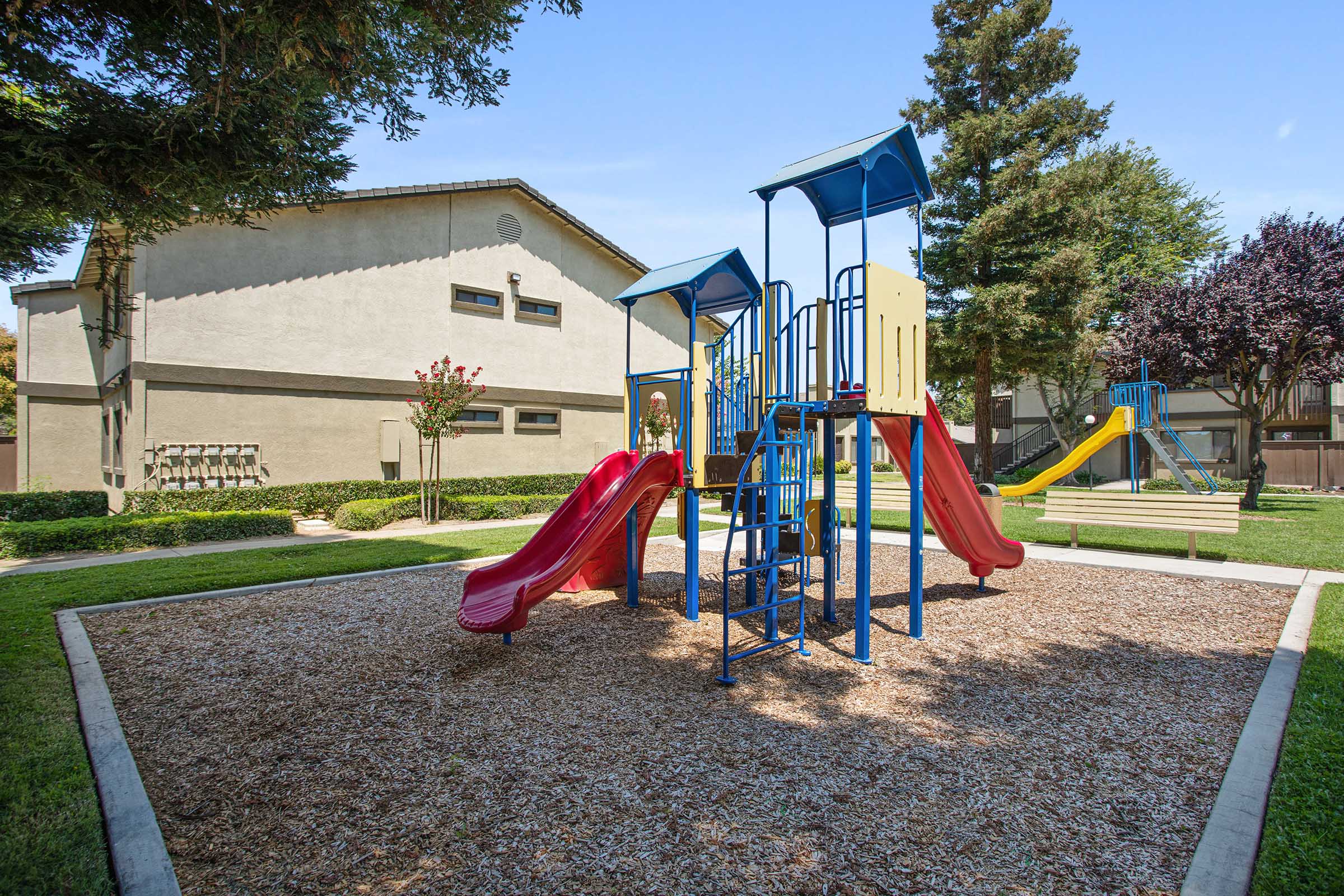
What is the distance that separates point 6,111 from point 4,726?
3616 millimetres

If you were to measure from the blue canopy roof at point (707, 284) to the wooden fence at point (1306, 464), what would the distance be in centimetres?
2692

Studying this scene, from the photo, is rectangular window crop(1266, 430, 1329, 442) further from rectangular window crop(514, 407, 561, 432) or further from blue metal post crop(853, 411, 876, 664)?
blue metal post crop(853, 411, 876, 664)

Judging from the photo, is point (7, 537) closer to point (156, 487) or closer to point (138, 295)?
point (156, 487)

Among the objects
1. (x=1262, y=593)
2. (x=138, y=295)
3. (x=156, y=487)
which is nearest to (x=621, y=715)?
(x=1262, y=593)

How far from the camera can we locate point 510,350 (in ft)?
59.9

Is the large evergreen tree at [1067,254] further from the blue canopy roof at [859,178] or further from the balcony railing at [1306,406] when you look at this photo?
the blue canopy roof at [859,178]

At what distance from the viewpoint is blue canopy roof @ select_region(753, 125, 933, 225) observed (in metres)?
5.53

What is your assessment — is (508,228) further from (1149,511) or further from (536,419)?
(1149,511)

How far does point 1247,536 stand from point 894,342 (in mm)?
10355

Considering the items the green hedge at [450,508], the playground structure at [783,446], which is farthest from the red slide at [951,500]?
the green hedge at [450,508]

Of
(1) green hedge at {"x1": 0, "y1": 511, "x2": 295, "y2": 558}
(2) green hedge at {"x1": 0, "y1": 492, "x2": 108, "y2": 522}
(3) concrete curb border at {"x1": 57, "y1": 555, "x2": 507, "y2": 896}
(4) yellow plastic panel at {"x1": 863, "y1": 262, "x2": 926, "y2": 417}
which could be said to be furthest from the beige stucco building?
(4) yellow plastic panel at {"x1": 863, "y1": 262, "x2": 926, "y2": 417}

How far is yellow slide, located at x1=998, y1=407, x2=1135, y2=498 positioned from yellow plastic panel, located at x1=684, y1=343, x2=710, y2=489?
1075cm

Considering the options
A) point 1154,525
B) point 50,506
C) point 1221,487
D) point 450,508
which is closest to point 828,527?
point 1154,525

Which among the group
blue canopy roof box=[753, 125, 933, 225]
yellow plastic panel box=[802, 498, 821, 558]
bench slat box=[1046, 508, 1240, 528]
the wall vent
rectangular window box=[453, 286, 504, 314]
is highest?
the wall vent
